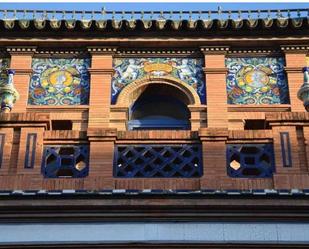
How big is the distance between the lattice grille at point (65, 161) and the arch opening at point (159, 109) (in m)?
1.94

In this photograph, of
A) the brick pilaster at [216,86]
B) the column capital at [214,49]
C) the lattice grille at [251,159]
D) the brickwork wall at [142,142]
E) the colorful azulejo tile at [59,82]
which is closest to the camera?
the brickwork wall at [142,142]

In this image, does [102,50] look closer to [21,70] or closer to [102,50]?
[102,50]

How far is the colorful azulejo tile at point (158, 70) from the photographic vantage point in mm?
15311

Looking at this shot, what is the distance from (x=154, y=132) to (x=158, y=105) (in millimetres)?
2379

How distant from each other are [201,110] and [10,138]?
313 cm

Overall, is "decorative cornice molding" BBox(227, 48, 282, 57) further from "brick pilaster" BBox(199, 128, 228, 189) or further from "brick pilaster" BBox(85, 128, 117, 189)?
"brick pilaster" BBox(85, 128, 117, 189)

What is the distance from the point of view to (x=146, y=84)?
1541cm

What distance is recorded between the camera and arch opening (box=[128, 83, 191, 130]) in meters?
15.4

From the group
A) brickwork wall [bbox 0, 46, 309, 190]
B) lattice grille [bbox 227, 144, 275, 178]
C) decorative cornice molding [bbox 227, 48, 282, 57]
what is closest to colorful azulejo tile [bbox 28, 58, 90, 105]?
brickwork wall [bbox 0, 46, 309, 190]

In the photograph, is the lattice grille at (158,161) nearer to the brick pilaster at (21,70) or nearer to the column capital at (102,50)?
the brick pilaster at (21,70)

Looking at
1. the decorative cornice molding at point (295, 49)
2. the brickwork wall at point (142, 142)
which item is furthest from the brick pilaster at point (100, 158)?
the decorative cornice molding at point (295, 49)

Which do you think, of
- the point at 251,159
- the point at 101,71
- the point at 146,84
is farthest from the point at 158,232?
the point at 101,71

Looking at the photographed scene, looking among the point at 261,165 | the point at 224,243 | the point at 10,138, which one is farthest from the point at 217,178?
the point at 10,138

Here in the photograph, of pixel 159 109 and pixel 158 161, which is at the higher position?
pixel 159 109
